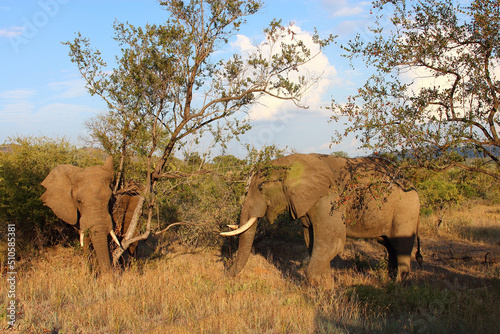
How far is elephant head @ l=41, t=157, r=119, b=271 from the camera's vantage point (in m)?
8.18

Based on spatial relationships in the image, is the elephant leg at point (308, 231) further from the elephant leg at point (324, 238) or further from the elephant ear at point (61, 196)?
the elephant ear at point (61, 196)

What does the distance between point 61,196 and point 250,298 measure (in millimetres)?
4878

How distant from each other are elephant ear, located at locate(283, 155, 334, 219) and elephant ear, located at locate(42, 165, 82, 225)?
4.69 m

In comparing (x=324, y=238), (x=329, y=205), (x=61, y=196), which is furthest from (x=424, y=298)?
(x=61, y=196)

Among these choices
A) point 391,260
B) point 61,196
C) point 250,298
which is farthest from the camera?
point 391,260

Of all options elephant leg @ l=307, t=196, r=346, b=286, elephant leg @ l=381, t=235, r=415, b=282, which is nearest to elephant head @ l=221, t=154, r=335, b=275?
elephant leg @ l=307, t=196, r=346, b=286

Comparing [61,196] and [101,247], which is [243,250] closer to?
Result: [101,247]

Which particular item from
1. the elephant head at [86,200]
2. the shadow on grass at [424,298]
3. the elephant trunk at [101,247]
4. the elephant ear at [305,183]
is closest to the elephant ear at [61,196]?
the elephant head at [86,200]

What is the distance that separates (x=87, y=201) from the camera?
825 cm

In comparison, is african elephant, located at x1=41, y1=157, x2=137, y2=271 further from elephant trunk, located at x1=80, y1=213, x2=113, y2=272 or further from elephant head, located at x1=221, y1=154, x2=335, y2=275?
elephant head, located at x1=221, y1=154, x2=335, y2=275

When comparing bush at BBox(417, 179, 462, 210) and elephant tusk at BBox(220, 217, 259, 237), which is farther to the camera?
bush at BBox(417, 179, 462, 210)

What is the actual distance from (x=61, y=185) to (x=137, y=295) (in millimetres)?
3512

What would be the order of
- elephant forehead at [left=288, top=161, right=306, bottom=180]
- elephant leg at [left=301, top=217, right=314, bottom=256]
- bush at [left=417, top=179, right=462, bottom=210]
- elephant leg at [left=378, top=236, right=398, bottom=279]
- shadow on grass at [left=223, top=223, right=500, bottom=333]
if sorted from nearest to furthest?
shadow on grass at [left=223, top=223, right=500, bottom=333] → elephant forehead at [left=288, top=161, right=306, bottom=180] → elephant leg at [left=301, top=217, right=314, bottom=256] → elephant leg at [left=378, top=236, right=398, bottom=279] → bush at [left=417, top=179, right=462, bottom=210]

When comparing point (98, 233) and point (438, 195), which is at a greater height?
point (438, 195)
